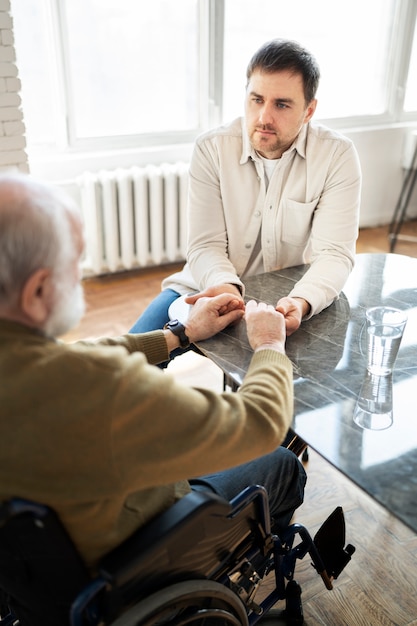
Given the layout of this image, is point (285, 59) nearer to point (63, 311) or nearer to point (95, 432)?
point (63, 311)

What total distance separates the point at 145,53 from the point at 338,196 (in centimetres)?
202

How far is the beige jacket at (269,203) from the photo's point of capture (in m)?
1.74

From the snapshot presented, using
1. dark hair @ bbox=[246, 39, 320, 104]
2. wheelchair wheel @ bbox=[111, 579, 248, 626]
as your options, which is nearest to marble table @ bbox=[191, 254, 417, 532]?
wheelchair wheel @ bbox=[111, 579, 248, 626]

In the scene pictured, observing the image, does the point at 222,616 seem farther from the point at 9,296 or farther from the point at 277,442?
the point at 9,296

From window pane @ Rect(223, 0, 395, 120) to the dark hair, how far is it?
197 centimetres

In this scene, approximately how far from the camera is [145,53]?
3.27 m

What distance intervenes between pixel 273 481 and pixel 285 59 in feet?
3.72

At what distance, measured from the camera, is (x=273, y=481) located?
4.00 feet

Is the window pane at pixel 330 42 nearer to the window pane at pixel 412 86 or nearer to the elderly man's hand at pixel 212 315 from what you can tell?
the window pane at pixel 412 86

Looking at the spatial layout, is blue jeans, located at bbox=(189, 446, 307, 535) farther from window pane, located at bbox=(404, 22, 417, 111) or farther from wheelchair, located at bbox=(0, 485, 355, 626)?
window pane, located at bbox=(404, 22, 417, 111)

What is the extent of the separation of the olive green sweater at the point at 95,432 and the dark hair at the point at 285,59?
3.70 feet

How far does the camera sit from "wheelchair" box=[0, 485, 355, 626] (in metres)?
0.78

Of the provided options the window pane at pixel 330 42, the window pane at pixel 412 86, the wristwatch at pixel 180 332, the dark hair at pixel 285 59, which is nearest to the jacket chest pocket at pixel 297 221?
the dark hair at pixel 285 59

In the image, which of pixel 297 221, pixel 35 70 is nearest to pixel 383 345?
pixel 297 221
